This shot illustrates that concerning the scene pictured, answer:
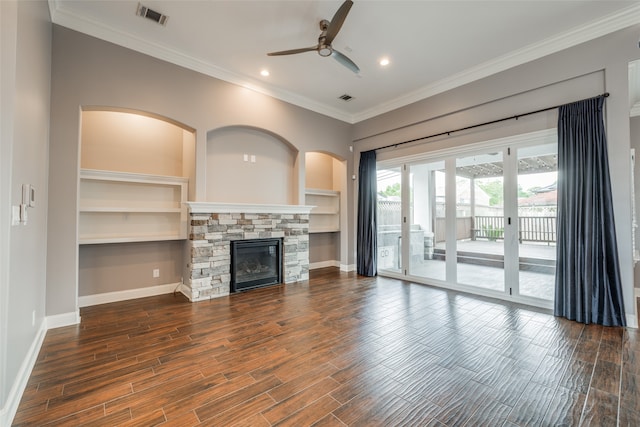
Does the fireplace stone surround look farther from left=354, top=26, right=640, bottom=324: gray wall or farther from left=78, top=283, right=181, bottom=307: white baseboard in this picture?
left=354, top=26, right=640, bottom=324: gray wall

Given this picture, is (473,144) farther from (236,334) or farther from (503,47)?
(236,334)

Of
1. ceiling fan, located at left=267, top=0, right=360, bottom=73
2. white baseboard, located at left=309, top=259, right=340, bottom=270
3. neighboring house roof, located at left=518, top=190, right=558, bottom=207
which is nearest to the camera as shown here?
ceiling fan, located at left=267, top=0, right=360, bottom=73

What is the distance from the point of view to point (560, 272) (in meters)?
3.48

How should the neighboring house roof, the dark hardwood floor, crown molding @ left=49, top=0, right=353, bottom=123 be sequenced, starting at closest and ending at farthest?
the dark hardwood floor
crown molding @ left=49, top=0, right=353, bottom=123
the neighboring house roof

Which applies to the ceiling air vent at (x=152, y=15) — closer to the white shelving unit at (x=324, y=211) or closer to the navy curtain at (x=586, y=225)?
the white shelving unit at (x=324, y=211)

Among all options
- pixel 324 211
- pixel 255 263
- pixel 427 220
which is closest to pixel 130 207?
pixel 255 263

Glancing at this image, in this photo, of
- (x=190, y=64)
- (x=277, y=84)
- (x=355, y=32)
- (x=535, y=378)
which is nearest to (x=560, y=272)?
(x=535, y=378)

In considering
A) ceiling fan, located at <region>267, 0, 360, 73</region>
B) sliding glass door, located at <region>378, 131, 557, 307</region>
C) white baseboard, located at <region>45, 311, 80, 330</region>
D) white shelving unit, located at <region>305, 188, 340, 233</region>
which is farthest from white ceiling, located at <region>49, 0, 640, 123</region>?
white baseboard, located at <region>45, 311, 80, 330</region>

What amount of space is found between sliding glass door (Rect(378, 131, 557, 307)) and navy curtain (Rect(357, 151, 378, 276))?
7.5 inches

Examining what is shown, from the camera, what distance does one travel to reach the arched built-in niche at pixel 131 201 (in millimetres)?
3863

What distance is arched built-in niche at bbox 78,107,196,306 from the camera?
3.86 metres

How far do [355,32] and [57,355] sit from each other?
4741 millimetres

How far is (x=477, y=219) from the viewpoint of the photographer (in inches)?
180

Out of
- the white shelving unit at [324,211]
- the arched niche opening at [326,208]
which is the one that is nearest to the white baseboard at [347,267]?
the arched niche opening at [326,208]
